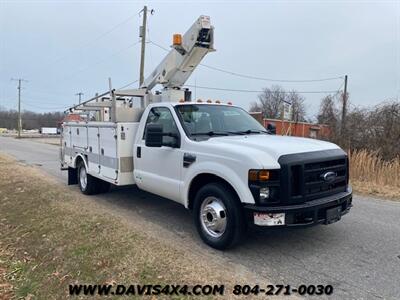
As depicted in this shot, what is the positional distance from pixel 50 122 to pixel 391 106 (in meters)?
111

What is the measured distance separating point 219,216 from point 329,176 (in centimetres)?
149

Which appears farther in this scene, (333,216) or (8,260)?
(8,260)

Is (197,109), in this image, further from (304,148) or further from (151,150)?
(304,148)

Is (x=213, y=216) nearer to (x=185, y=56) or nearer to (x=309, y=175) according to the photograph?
(x=309, y=175)

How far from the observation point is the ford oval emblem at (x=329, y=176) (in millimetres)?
4574

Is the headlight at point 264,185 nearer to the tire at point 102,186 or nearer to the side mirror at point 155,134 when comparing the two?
Answer: the side mirror at point 155,134

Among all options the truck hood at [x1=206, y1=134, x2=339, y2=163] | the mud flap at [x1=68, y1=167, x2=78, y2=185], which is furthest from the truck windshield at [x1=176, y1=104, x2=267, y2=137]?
the mud flap at [x1=68, y1=167, x2=78, y2=185]

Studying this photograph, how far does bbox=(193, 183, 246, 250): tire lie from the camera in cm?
449

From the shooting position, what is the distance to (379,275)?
4.03 metres

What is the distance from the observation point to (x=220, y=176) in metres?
4.62

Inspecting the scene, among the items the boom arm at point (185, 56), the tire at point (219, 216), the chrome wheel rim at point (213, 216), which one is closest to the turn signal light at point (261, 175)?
the tire at point (219, 216)

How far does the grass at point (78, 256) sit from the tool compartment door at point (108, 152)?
2.51ft

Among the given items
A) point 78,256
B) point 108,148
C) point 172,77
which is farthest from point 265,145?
point 172,77

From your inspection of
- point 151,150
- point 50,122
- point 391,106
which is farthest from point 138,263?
point 50,122
